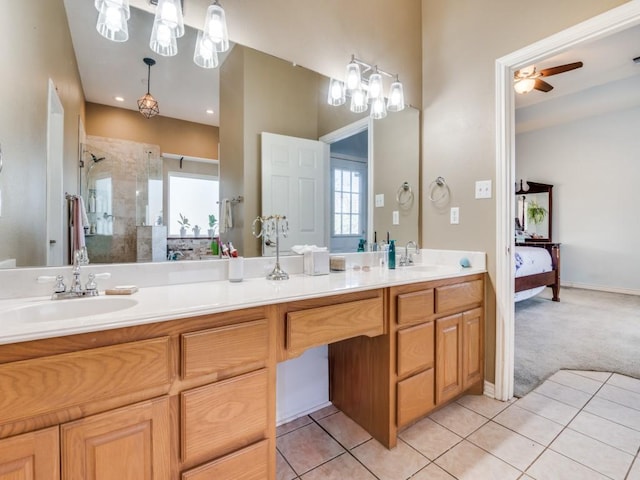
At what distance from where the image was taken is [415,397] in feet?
5.34

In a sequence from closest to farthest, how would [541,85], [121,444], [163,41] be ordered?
[121,444], [163,41], [541,85]

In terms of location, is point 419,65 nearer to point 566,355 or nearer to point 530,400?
point 530,400

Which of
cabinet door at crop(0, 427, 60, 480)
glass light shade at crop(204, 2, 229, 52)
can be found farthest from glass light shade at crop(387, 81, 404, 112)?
cabinet door at crop(0, 427, 60, 480)

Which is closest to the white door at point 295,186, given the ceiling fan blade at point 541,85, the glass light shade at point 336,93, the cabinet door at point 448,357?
the glass light shade at point 336,93

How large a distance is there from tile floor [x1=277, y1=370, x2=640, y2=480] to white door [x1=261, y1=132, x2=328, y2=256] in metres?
1.02

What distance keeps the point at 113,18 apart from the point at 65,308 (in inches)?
45.6

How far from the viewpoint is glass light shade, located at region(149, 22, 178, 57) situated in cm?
136

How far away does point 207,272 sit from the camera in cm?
153

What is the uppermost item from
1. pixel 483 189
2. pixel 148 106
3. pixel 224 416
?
pixel 148 106

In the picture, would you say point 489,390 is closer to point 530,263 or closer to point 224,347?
point 224,347

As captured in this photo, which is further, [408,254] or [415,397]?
[408,254]

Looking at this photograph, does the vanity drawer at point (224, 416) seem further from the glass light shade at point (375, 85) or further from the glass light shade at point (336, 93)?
the glass light shade at point (375, 85)

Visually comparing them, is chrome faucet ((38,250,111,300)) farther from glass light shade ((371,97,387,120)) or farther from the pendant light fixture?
glass light shade ((371,97,387,120))

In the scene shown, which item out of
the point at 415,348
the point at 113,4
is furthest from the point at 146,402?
the point at 113,4
